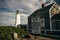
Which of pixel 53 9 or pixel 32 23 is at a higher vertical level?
pixel 53 9


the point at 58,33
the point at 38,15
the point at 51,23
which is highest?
the point at 38,15

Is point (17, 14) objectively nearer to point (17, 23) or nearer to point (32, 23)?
point (17, 23)

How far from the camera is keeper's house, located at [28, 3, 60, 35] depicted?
22359 millimetres

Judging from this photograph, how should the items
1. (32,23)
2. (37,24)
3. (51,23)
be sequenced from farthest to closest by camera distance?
(32,23), (37,24), (51,23)

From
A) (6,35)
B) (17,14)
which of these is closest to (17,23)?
(17,14)

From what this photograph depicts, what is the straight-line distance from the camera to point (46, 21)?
24.6 metres

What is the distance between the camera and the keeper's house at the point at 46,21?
880 inches

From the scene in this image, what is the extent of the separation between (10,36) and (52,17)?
38.9ft

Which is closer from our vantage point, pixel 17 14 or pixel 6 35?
pixel 6 35

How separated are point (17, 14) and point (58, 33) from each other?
16890 mm

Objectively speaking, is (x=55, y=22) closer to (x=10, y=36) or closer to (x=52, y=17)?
(x=52, y=17)

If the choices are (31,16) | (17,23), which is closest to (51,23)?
(31,16)

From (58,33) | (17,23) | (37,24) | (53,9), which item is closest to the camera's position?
(58,33)

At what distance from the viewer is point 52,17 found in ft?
78.5
